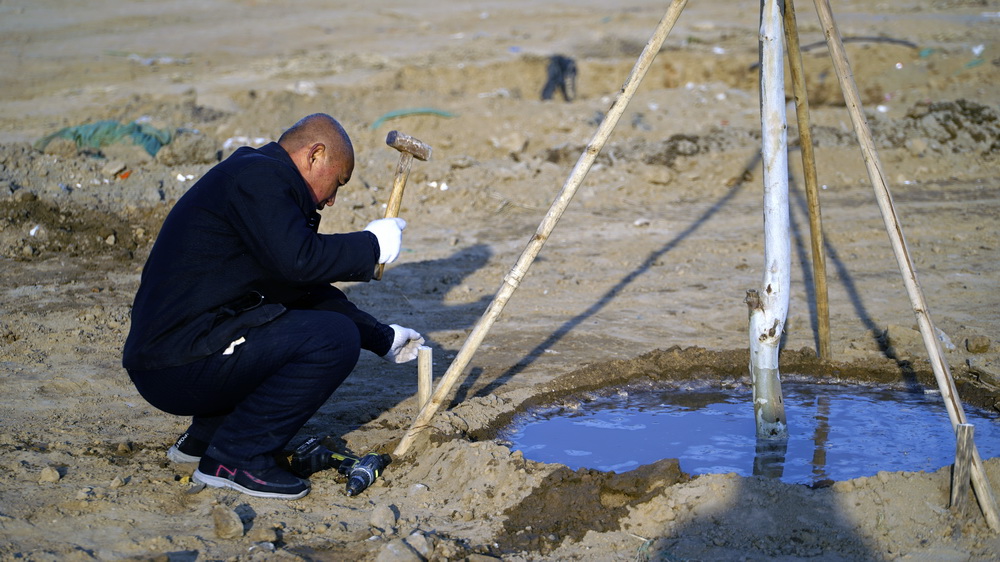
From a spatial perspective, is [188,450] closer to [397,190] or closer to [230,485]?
[230,485]

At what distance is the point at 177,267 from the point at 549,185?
5880 mm

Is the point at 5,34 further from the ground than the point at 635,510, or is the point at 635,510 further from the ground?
the point at 5,34

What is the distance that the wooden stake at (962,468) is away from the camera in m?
2.97

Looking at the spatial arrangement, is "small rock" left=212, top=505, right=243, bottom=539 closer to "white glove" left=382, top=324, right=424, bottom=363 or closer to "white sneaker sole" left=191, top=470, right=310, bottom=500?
"white sneaker sole" left=191, top=470, right=310, bottom=500

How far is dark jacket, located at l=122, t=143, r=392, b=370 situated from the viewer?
119 inches

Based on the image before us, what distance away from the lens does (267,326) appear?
3.18m

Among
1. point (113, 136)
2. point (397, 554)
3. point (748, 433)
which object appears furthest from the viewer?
point (113, 136)

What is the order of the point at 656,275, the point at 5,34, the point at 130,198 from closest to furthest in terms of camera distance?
the point at 656,275 < the point at 130,198 < the point at 5,34

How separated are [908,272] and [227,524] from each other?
256 centimetres

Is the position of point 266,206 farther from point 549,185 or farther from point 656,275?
point 549,185

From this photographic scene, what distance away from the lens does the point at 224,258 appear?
3.11m

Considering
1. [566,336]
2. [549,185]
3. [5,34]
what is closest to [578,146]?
[549,185]

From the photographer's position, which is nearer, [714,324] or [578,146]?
[714,324]

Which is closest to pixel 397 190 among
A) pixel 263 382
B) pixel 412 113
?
pixel 263 382
